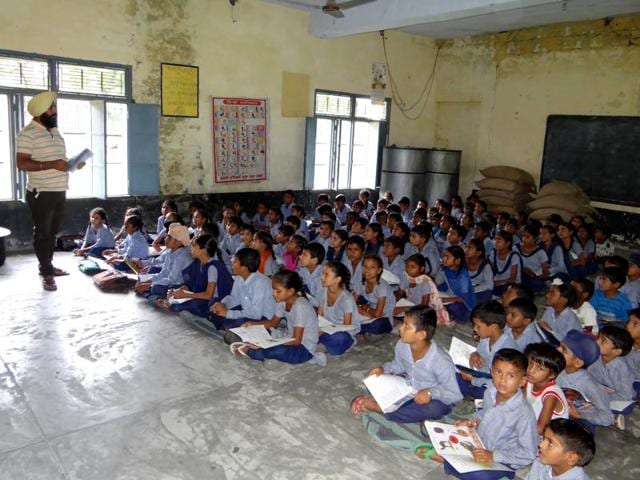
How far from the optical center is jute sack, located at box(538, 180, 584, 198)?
7.87m

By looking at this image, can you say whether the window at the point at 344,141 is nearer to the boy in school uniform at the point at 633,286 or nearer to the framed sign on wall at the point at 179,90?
the framed sign on wall at the point at 179,90

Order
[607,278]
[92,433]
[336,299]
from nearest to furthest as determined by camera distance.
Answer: [92,433] < [336,299] < [607,278]

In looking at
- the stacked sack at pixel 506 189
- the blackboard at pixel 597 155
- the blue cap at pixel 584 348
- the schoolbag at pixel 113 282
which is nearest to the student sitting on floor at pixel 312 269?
the schoolbag at pixel 113 282

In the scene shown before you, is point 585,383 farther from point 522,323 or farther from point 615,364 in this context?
point 522,323

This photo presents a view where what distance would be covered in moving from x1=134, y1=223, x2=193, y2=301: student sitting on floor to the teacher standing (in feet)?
2.80

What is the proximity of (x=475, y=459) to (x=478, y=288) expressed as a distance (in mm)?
2578

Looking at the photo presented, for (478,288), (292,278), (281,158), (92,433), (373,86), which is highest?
(373,86)

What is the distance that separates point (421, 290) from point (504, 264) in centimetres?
135

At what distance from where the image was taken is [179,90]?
23.0ft

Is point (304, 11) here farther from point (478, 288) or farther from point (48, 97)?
point (478, 288)

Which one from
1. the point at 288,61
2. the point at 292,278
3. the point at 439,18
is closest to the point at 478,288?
the point at 292,278

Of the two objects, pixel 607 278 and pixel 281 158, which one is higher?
pixel 281 158

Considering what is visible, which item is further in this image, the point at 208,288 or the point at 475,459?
the point at 208,288

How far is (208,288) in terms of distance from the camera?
420cm
